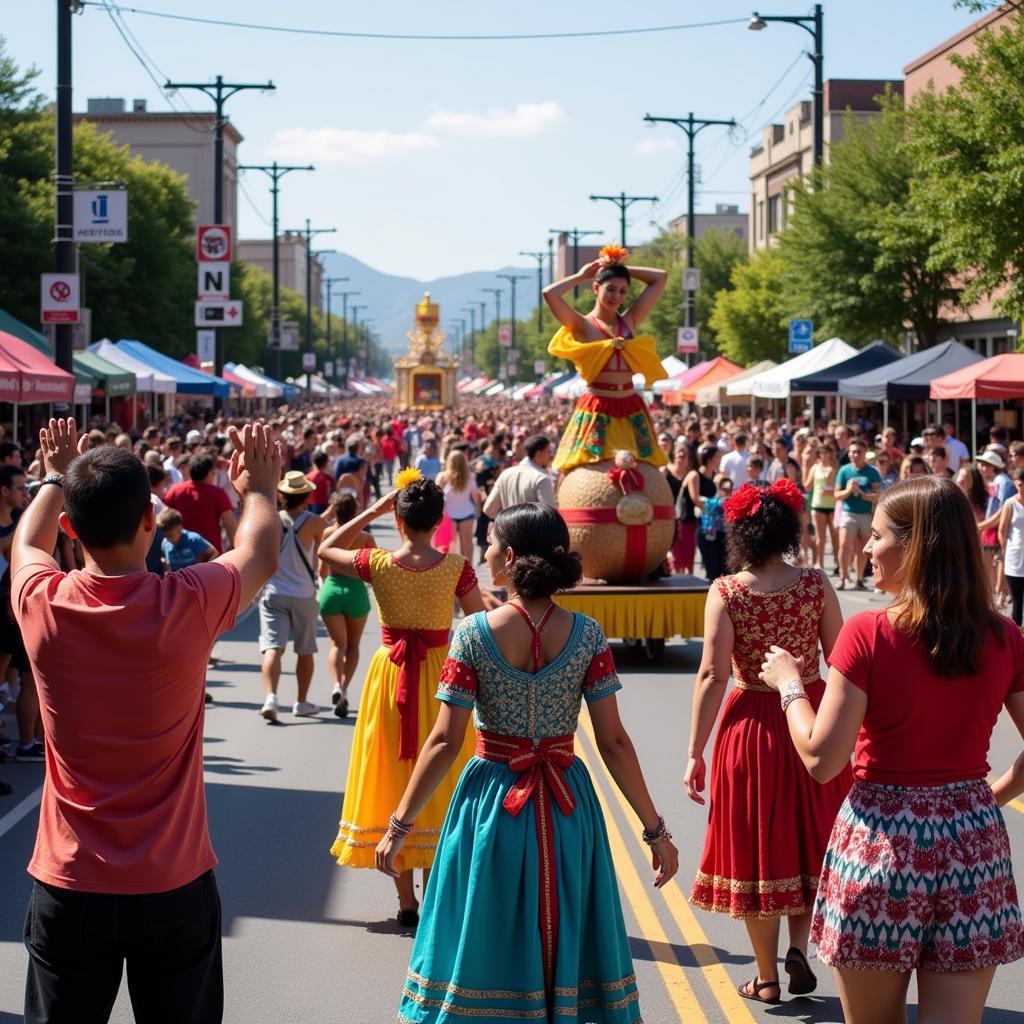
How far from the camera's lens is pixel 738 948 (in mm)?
6785

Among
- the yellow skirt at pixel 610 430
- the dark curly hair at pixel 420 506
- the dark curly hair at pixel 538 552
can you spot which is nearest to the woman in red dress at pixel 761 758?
the dark curly hair at pixel 538 552

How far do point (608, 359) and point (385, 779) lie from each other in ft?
22.6

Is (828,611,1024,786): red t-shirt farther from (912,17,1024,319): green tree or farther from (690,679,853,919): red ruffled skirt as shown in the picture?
(912,17,1024,319): green tree

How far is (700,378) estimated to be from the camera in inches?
1638

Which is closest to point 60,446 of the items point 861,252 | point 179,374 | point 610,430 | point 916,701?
point 916,701

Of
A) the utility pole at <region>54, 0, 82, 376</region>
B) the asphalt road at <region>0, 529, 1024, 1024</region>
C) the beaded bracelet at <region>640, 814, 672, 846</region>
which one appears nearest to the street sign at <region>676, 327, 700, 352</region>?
the utility pole at <region>54, 0, 82, 376</region>

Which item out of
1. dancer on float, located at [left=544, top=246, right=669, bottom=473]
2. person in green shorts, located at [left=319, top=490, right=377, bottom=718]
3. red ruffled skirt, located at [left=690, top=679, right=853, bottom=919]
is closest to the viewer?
red ruffled skirt, located at [left=690, top=679, right=853, bottom=919]

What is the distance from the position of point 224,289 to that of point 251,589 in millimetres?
30288

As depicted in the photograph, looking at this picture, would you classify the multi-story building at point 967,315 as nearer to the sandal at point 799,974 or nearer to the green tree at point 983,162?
the green tree at point 983,162

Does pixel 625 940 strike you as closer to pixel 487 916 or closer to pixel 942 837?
pixel 487 916

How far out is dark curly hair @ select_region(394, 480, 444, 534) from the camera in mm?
7102

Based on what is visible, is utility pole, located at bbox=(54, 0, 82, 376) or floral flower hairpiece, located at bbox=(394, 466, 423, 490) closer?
floral flower hairpiece, located at bbox=(394, 466, 423, 490)

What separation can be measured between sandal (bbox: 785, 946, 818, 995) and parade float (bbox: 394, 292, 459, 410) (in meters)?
116

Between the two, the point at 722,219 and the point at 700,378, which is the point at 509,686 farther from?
the point at 722,219
